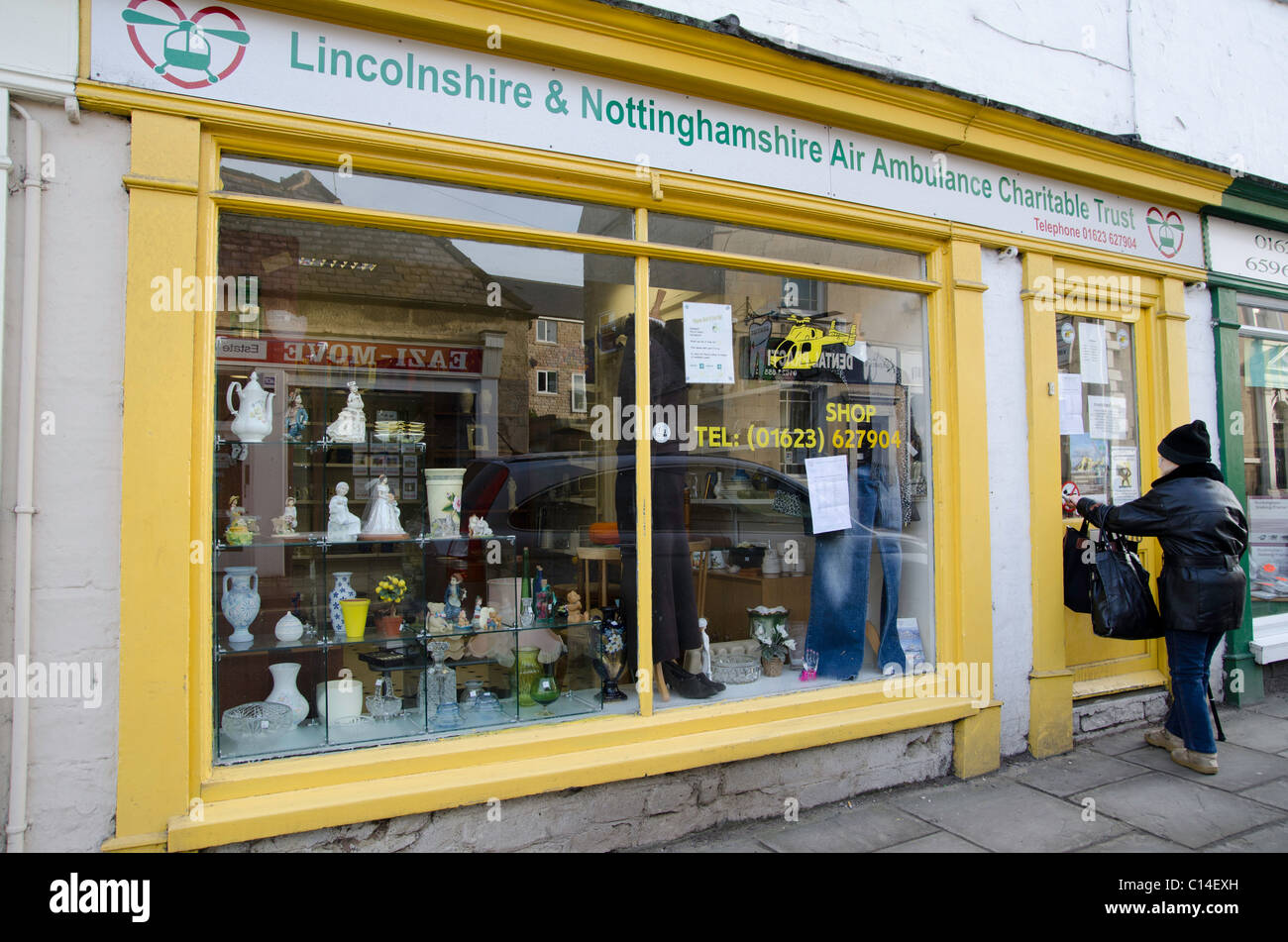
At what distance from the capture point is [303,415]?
3.86m

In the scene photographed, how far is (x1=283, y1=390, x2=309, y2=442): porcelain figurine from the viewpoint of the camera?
3.77m

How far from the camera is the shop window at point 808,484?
4.52 metres

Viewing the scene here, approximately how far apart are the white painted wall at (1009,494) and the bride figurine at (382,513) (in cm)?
348

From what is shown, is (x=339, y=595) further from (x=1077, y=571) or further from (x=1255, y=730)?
(x=1255, y=730)

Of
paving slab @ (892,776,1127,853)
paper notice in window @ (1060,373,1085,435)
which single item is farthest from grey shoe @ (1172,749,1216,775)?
paper notice in window @ (1060,373,1085,435)

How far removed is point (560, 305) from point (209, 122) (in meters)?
1.93

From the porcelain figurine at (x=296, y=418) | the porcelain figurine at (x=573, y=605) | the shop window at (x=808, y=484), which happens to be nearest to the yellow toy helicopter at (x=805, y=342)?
the shop window at (x=808, y=484)

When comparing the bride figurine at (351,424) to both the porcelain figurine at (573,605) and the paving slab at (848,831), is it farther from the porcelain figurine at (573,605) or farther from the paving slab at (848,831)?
the paving slab at (848,831)

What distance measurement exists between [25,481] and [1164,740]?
618 centimetres

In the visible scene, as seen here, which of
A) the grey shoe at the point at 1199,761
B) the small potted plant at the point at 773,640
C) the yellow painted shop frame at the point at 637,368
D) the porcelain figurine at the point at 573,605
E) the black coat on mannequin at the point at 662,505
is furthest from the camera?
the small potted plant at the point at 773,640

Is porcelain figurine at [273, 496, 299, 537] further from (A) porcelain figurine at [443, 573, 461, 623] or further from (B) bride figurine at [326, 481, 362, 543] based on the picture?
(A) porcelain figurine at [443, 573, 461, 623]

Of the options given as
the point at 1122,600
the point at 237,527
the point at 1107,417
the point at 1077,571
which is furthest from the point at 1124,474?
the point at 237,527
